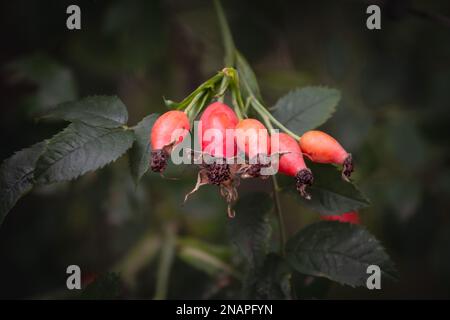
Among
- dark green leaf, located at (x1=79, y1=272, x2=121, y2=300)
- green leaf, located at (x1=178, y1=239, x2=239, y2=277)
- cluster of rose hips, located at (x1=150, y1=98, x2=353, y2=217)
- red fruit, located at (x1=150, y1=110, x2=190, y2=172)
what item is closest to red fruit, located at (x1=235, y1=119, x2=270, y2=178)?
cluster of rose hips, located at (x1=150, y1=98, x2=353, y2=217)

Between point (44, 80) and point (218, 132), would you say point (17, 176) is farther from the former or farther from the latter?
point (44, 80)

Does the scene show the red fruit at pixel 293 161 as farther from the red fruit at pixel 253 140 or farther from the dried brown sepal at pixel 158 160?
the dried brown sepal at pixel 158 160

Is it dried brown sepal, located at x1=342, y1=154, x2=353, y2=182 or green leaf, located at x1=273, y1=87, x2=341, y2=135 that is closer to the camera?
dried brown sepal, located at x1=342, y1=154, x2=353, y2=182

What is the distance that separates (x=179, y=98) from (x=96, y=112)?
3.96 ft

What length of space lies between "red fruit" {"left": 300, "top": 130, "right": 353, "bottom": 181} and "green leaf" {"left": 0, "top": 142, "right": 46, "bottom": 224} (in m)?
0.60

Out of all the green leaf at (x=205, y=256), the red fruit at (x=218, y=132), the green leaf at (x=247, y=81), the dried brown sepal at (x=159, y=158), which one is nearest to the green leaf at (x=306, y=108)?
the green leaf at (x=247, y=81)

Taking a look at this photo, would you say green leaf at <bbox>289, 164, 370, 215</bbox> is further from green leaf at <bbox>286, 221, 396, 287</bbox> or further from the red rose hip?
the red rose hip

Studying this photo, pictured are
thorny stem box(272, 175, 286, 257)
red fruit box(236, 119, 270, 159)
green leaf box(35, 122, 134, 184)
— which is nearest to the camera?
red fruit box(236, 119, 270, 159)

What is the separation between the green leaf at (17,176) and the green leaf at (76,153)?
0.27ft

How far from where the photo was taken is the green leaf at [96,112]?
4.10 ft

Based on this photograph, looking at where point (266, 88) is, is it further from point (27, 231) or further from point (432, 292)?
point (432, 292)

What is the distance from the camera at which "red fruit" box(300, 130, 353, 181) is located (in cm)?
108

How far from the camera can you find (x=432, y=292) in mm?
2967
